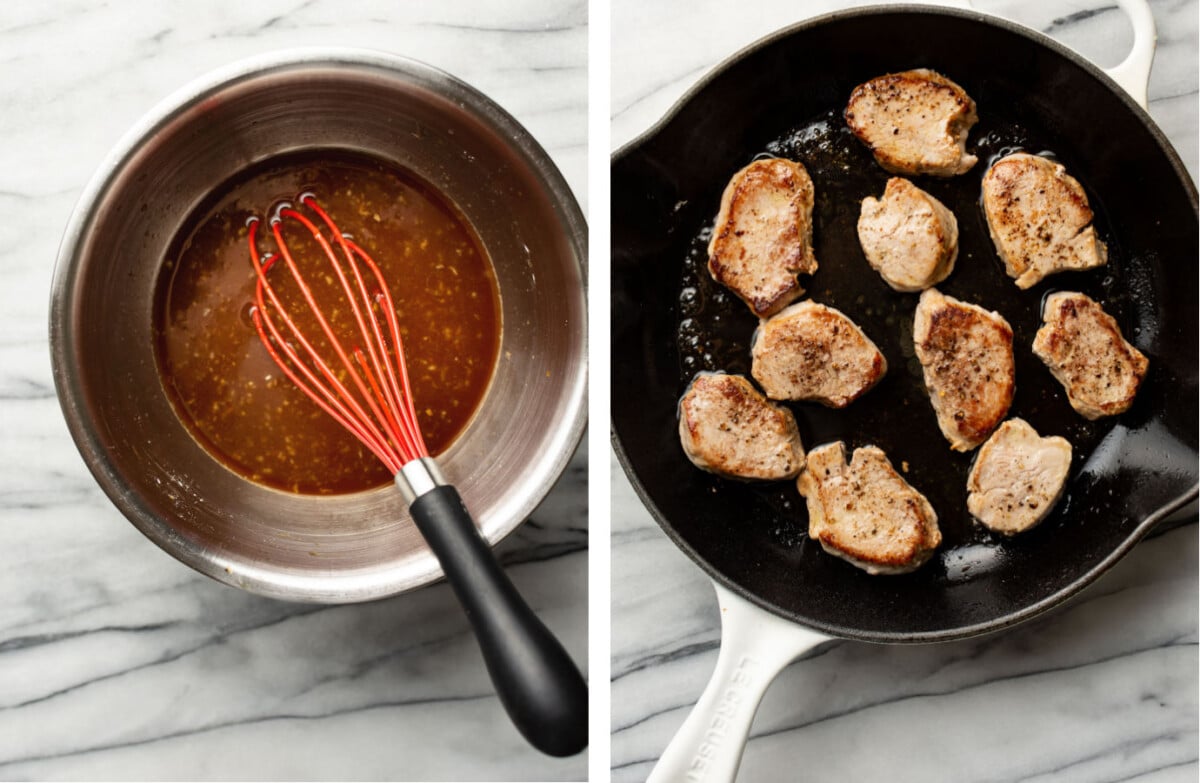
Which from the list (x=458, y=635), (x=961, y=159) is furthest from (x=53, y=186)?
(x=961, y=159)

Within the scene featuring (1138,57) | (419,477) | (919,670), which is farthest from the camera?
Answer: (919,670)

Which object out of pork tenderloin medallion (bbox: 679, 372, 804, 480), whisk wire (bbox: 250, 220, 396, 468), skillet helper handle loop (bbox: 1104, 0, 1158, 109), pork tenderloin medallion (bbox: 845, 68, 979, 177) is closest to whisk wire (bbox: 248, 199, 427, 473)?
whisk wire (bbox: 250, 220, 396, 468)

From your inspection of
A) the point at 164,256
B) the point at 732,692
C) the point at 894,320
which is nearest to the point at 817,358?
the point at 894,320

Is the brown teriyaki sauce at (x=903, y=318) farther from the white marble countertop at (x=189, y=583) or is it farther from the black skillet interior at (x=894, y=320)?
the white marble countertop at (x=189, y=583)

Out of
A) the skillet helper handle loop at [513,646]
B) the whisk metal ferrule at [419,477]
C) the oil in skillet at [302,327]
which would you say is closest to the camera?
the skillet helper handle loop at [513,646]

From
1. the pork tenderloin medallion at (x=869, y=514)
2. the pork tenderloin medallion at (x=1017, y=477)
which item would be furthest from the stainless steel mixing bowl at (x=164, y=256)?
the pork tenderloin medallion at (x=1017, y=477)

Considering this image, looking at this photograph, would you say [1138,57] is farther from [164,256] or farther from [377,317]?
[164,256]
